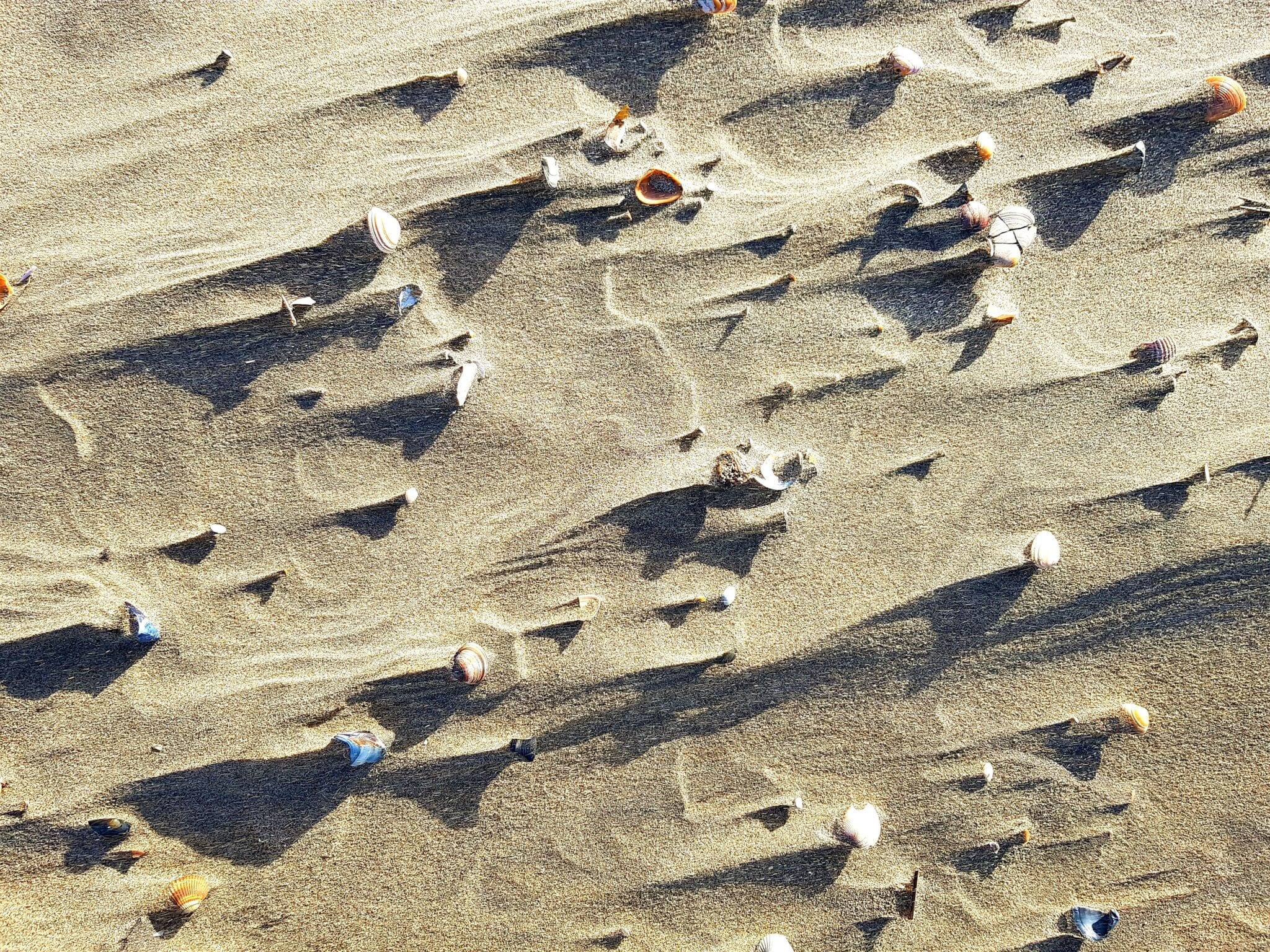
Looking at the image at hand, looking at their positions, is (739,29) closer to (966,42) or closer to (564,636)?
(966,42)

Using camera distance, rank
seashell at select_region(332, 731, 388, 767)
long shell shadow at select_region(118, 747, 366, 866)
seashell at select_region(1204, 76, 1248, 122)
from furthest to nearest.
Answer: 1. seashell at select_region(1204, 76, 1248, 122)
2. long shell shadow at select_region(118, 747, 366, 866)
3. seashell at select_region(332, 731, 388, 767)

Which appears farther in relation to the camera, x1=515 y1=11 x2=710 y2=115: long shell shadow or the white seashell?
x1=515 y1=11 x2=710 y2=115: long shell shadow

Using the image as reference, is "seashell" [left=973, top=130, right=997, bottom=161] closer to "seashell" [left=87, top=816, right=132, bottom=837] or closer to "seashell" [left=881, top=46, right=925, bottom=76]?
"seashell" [left=881, top=46, right=925, bottom=76]

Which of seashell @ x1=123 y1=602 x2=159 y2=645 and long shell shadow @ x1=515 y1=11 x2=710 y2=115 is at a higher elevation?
long shell shadow @ x1=515 y1=11 x2=710 y2=115

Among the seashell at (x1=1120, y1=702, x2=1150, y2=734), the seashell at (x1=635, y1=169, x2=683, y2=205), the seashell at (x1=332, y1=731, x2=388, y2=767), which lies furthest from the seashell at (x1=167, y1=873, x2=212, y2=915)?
the seashell at (x1=1120, y1=702, x2=1150, y2=734)


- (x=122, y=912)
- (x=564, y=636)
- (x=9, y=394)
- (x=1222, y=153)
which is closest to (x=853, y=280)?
(x=1222, y=153)

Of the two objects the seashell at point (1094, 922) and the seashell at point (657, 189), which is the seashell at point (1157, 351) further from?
the seashell at point (1094, 922)
